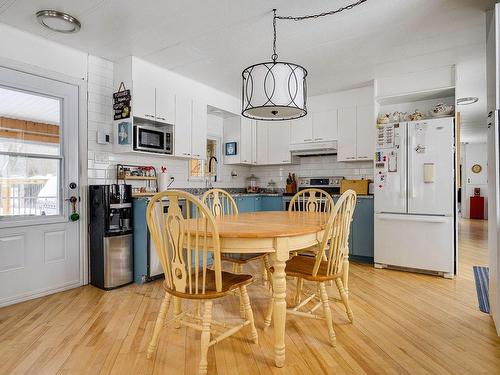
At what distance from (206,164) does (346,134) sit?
2168 millimetres

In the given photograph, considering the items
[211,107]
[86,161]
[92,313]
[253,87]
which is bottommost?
[92,313]

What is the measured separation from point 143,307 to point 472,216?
10.1 m

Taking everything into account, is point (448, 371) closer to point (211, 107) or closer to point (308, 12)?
point (308, 12)

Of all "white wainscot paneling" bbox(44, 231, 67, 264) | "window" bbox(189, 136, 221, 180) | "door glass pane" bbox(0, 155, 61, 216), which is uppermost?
"window" bbox(189, 136, 221, 180)

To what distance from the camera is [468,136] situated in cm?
873

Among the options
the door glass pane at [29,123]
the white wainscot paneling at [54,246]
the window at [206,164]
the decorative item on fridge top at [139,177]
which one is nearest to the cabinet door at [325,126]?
the window at [206,164]

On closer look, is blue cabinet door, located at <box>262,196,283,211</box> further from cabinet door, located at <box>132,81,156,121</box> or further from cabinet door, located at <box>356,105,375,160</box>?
cabinet door, located at <box>132,81,156,121</box>

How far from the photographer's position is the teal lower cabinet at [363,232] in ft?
14.0

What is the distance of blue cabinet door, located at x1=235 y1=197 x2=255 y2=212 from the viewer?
15.5ft

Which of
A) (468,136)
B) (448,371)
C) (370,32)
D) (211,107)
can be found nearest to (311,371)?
(448,371)

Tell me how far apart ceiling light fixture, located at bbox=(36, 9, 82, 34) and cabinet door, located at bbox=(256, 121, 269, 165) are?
10.5ft

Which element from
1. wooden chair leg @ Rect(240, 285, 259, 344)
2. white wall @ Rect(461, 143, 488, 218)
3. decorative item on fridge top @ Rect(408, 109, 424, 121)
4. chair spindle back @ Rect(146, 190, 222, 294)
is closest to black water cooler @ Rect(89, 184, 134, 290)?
chair spindle back @ Rect(146, 190, 222, 294)

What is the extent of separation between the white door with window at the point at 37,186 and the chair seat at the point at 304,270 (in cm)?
231

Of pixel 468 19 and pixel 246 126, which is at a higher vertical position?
pixel 468 19
